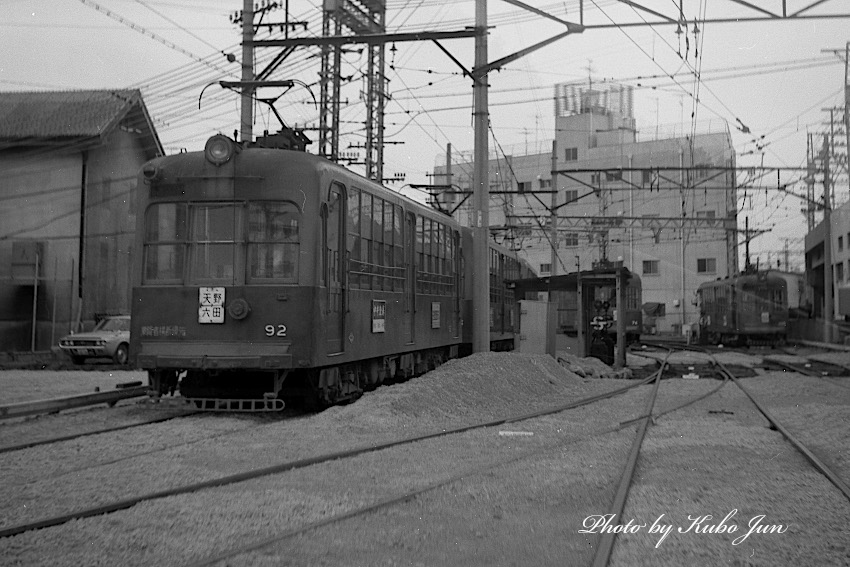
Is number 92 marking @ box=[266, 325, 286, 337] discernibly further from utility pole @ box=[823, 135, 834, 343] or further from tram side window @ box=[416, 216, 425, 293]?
utility pole @ box=[823, 135, 834, 343]

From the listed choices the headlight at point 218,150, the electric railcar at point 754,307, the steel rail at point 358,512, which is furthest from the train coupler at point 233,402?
the electric railcar at point 754,307

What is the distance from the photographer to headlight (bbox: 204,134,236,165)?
438 inches

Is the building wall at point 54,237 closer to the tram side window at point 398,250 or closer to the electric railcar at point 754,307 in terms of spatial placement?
the tram side window at point 398,250

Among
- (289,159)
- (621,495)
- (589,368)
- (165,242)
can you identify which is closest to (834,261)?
(589,368)

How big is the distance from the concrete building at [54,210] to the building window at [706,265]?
3880 cm

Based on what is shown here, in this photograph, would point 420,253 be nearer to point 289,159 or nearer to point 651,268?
point 289,159

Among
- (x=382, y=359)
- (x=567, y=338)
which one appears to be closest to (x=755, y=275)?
(x=567, y=338)

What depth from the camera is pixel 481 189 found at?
55.6ft

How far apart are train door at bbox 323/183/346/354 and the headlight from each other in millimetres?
1364

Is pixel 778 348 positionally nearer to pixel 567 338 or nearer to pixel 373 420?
pixel 567 338

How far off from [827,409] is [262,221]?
29.4 feet

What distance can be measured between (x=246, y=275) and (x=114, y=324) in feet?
51.1

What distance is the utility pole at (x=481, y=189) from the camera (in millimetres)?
16594

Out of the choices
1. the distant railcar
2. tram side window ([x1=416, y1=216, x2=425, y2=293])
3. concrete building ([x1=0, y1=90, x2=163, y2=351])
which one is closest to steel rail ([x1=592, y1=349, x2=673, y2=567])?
tram side window ([x1=416, y1=216, x2=425, y2=293])
